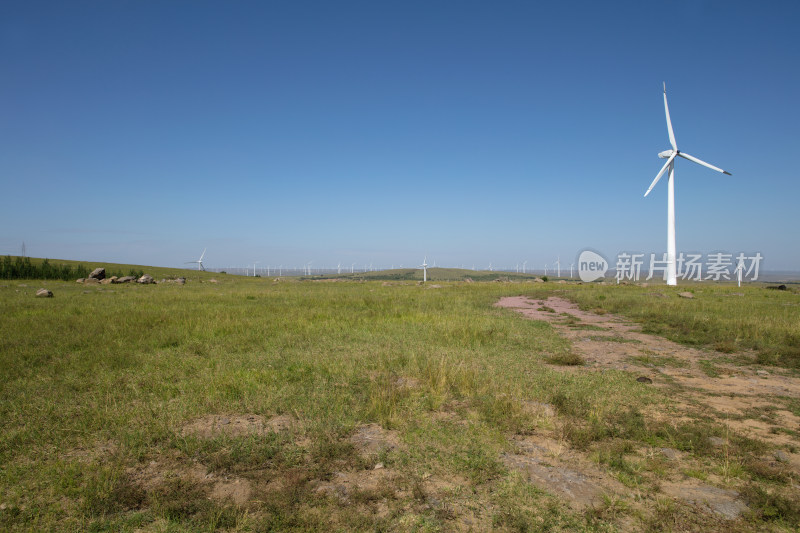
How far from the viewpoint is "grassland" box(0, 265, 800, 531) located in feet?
13.1

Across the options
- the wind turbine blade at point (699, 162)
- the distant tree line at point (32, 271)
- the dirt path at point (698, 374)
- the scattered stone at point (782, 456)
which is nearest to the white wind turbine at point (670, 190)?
the wind turbine blade at point (699, 162)

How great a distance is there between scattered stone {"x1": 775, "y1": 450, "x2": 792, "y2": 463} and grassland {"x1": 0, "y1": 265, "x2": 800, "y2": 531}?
268 mm

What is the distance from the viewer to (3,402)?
6.94m

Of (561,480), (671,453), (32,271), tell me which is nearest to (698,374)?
(671,453)

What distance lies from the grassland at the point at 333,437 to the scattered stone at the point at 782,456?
10.5 inches

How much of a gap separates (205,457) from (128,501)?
3.28 ft

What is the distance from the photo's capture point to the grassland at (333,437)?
399 centimetres

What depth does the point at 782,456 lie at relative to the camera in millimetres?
5227

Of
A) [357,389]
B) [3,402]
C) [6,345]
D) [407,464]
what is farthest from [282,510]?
[6,345]

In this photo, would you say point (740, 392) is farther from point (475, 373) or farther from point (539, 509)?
point (539, 509)

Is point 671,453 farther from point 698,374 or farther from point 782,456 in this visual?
point 698,374

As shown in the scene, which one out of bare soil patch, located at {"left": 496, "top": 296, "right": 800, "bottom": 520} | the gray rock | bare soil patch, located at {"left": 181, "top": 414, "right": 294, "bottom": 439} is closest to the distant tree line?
bare soil patch, located at {"left": 181, "top": 414, "right": 294, "bottom": 439}

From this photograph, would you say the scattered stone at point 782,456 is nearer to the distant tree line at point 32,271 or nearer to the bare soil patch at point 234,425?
the bare soil patch at point 234,425

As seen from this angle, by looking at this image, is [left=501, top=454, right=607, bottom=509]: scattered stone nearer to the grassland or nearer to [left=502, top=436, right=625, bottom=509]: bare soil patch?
[left=502, top=436, right=625, bottom=509]: bare soil patch
